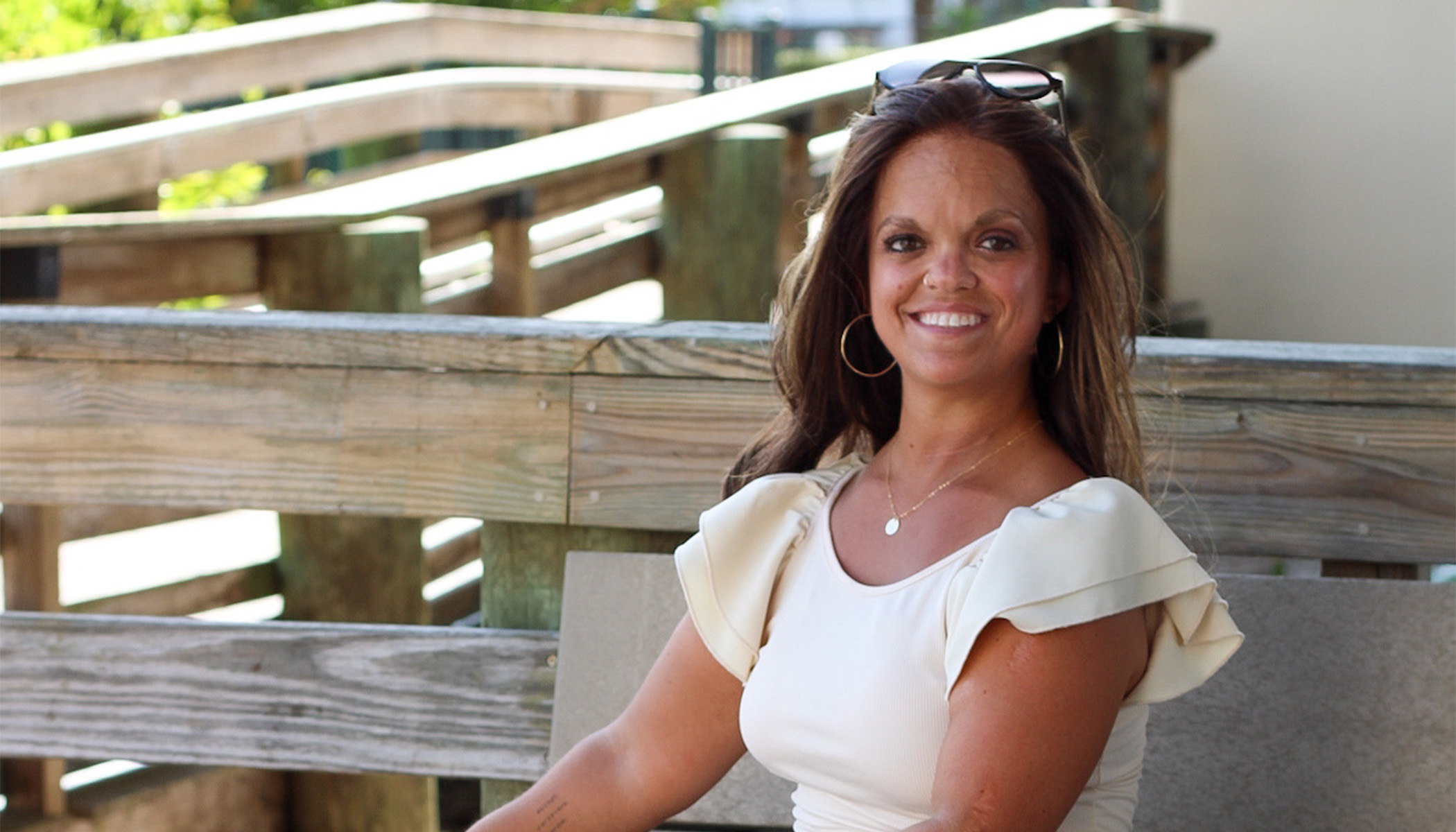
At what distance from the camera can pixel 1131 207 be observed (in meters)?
5.02

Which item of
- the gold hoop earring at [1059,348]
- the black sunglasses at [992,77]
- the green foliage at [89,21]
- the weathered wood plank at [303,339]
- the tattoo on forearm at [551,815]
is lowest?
the tattoo on forearm at [551,815]

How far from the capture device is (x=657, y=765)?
164 cm

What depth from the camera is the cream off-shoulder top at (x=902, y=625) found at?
1367 mm

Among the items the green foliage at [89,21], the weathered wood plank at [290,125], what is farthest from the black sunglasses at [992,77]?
the green foliage at [89,21]

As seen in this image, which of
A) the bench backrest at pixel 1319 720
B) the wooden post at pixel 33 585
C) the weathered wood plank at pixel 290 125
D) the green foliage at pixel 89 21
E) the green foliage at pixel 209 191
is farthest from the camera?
the green foliage at pixel 89 21

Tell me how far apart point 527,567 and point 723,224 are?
5.91 feet

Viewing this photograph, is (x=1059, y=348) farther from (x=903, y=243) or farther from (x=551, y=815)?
(x=551, y=815)

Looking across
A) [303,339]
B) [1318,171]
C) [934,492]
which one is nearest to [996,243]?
[934,492]

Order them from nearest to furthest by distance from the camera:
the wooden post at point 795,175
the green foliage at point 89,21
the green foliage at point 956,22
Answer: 1. the wooden post at point 795,175
2. the green foliage at point 89,21
3. the green foliage at point 956,22

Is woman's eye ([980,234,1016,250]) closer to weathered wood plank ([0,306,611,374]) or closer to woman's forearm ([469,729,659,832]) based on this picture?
weathered wood plank ([0,306,611,374])

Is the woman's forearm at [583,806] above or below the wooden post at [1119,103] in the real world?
below

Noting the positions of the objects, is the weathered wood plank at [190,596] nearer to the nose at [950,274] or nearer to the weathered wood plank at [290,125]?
the weathered wood plank at [290,125]

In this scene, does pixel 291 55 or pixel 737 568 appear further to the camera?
pixel 291 55

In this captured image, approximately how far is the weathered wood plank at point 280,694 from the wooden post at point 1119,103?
11.2 ft
